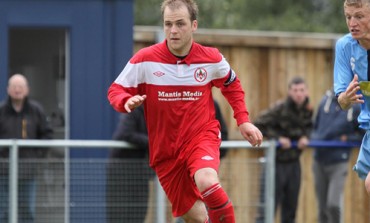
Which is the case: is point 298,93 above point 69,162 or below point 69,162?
above

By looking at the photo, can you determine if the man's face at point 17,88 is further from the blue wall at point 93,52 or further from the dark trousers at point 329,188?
the dark trousers at point 329,188

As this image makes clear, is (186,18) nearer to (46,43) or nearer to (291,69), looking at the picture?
(46,43)

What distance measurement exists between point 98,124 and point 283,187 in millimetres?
2357

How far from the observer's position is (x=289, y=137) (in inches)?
546

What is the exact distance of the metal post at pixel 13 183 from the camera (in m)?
12.2

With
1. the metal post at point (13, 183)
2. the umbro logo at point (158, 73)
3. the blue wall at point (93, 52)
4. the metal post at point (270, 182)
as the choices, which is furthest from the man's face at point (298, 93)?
the umbro logo at point (158, 73)

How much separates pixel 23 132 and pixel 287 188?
3.24m

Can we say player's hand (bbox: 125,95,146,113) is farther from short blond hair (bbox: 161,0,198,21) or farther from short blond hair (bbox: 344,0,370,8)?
short blond hair (bbox: 344,0,370,8)

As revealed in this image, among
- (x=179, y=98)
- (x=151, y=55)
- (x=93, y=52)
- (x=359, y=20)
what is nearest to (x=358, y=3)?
(x=359, y=20)

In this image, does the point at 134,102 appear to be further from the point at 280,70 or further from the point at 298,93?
the point at 280,70

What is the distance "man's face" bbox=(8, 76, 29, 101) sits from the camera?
12.8 meters

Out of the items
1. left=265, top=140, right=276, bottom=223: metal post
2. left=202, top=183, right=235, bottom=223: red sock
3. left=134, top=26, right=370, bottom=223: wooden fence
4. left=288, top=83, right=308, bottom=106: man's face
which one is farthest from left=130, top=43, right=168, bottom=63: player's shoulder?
left=134, top=26, right=370, bottom=223: wooden fence

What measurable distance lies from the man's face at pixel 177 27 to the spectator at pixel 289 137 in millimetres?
4273

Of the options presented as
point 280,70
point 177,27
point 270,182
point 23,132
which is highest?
point 177,27
